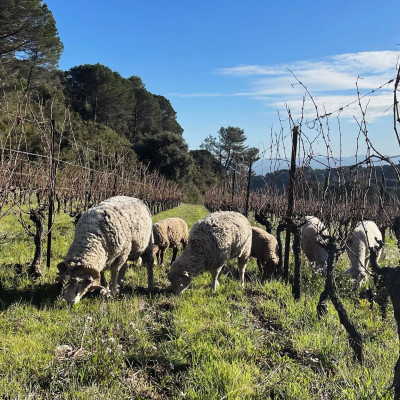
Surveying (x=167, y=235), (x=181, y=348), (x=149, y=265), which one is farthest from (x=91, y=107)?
(x=181, y=348)

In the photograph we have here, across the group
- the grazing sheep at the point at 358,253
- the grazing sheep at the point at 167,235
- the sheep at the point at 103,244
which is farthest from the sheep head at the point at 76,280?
the grazing sheep at the point at 358,253

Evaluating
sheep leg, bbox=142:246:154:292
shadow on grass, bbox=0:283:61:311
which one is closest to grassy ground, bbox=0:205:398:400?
shadow on grass, bbox=0:283:61:311

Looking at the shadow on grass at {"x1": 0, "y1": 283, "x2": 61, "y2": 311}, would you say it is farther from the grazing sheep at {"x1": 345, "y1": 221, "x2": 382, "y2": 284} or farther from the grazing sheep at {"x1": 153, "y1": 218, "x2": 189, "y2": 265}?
the grazing sheep at {"x1": 345, "y1": 221, "x2": 382, "y2": 284}

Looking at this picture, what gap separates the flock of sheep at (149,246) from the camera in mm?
4629

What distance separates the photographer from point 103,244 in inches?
200

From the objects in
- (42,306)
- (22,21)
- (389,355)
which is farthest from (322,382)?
(22,21)

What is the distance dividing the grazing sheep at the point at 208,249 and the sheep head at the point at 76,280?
1.78m

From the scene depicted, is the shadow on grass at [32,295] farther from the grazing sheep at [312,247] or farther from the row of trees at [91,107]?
the grazing sheep at [312,247]

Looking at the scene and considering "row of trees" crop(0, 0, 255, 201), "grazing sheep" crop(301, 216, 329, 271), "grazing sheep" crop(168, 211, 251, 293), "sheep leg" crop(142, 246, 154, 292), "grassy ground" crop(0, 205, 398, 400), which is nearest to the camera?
"grassy ground" crop(0, 205, 398, 400)

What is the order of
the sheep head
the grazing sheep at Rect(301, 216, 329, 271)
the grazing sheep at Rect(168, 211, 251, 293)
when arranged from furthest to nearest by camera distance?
the grazing sheep at Rect(301, 216, 329, 271), the grazing sheep at Rect(168, 211, 251, 293), the sheep head

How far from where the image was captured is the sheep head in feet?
14.6

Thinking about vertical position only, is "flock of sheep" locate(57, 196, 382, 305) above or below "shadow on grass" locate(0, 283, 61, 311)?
above

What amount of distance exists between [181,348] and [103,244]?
2.15 meters

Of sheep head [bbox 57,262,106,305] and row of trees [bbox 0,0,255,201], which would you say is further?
row of trees [bbox 0,0,255,201]
